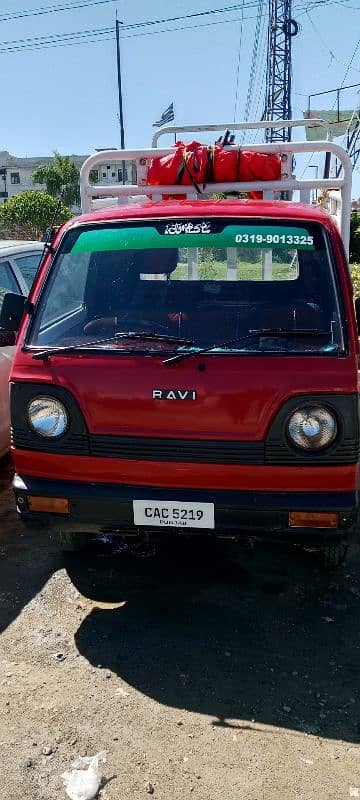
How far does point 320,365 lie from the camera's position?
2854mm

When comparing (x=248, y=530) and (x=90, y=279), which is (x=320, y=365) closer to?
(x=248, y=530)

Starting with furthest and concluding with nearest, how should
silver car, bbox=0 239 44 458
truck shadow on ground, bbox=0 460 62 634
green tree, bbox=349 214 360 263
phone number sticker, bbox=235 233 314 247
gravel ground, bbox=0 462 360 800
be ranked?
green tree, bbox=349 214 360 263, silver car, bbox=0 239 44 458, truck shadow on ground, bbox=0 460 62 634, phone number sticker, bbox=235 233 314 247, gravel ground, bbox=0 462 360 800

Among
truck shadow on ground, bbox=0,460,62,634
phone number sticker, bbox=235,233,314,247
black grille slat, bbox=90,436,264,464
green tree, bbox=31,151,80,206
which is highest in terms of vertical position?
green tree, bbox=31,151,80,206

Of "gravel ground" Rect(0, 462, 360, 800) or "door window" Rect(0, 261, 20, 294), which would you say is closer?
"gravel ground" Rect(0, 462, 360, 800)

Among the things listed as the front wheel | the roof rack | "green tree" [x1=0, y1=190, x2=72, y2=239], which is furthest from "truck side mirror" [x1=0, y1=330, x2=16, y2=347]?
"green tree" [x1=0, y1=190, x2=72, y2=239]

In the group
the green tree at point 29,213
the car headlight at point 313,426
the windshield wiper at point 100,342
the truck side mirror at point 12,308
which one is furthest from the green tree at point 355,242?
the green tree at point 29,213

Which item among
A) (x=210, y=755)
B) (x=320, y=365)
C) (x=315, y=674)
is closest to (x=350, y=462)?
(x=320, y=365)

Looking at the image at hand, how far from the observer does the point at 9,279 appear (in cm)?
536

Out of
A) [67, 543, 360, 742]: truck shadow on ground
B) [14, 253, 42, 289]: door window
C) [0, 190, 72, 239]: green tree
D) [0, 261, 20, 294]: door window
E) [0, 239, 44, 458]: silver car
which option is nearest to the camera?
[67, 543, 360, 742]: truck shadow on ground

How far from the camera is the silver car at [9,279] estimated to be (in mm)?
4980

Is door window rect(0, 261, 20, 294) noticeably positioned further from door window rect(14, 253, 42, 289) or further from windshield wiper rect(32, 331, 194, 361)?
windshield wiper rect(32, 331, 194, 361)

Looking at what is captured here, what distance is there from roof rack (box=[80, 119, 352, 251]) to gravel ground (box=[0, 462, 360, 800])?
2.25 meters

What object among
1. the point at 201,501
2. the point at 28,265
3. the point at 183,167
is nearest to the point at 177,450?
the point at 201,501

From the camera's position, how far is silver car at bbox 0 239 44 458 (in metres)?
4.98
